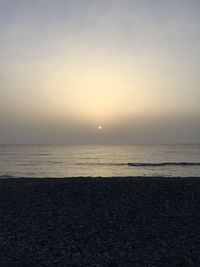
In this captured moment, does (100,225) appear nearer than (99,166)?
Yes

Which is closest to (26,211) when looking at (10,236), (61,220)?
(61,220)

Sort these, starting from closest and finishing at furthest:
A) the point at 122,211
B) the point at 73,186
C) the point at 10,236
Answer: the point at 10,236
the point at 122,211
the point at 73,186

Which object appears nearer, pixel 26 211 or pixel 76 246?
pixel 76 246

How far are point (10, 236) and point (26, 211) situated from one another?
3046 millimetres

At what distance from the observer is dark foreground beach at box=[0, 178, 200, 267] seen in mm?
11000

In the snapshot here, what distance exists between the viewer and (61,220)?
14.5 meters

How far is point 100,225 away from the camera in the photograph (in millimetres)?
13820

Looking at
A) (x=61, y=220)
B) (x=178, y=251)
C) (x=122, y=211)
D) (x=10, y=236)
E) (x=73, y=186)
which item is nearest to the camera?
(x=178, y=251)

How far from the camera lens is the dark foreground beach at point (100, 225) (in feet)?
36.1

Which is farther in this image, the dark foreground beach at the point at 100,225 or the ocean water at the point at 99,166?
the ocean water at the point at 99,166

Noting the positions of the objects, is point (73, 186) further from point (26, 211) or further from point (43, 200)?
point (26, 211)

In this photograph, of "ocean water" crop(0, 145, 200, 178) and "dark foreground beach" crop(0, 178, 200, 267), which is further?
"ocean water" crop(0, 145, 200, 178)

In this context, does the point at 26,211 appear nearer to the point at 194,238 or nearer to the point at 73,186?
the point at 73,186

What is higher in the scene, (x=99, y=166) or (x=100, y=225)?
(x=100, y=225)
